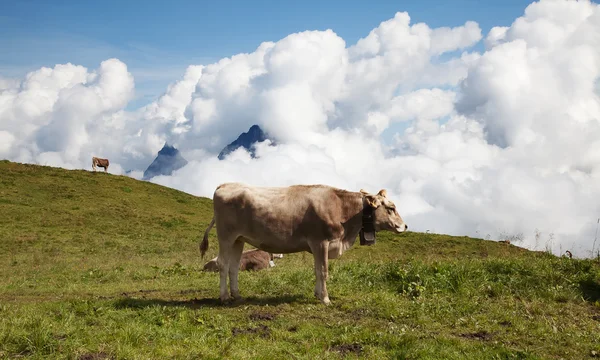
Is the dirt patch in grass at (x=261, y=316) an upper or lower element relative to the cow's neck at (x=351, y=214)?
lower

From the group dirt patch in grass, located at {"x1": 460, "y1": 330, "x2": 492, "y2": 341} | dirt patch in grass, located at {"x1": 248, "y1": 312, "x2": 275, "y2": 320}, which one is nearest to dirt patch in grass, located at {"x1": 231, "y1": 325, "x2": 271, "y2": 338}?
dirt patch in grass, located at {"x1": 248, "y1": 312, "x2": 275, "y2": 320}

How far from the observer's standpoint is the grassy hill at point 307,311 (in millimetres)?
9523

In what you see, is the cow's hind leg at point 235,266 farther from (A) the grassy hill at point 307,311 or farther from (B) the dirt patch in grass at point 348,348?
(B) the dirt patch in grass at point 348,348

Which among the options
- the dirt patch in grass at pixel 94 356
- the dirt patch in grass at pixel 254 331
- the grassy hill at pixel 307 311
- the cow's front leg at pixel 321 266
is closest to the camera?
the dirt patch in grass at pixel 94 356

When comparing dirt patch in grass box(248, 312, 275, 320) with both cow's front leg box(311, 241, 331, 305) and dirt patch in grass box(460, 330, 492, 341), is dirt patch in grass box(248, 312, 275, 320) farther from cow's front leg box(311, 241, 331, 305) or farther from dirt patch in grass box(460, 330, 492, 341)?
dirt patch in grass box(460, 330, 492, 341)

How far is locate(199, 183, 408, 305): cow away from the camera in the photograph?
537 inches

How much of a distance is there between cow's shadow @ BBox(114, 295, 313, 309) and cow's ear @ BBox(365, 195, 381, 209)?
9.78ft

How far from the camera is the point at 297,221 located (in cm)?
1364

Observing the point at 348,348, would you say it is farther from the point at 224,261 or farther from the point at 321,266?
the point at 224,261

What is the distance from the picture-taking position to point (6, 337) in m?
9.38

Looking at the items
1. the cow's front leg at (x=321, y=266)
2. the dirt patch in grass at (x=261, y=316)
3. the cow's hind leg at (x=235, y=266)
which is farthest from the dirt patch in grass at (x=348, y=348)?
the cow's hind leg at (x=235, y=266)

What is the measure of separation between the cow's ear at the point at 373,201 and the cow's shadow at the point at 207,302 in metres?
2.98

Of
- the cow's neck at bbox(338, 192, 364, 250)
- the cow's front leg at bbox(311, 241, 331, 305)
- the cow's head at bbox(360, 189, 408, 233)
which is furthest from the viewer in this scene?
the cow's head at bbox(360, 189, 408, 233)

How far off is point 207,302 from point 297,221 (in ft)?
10.5
